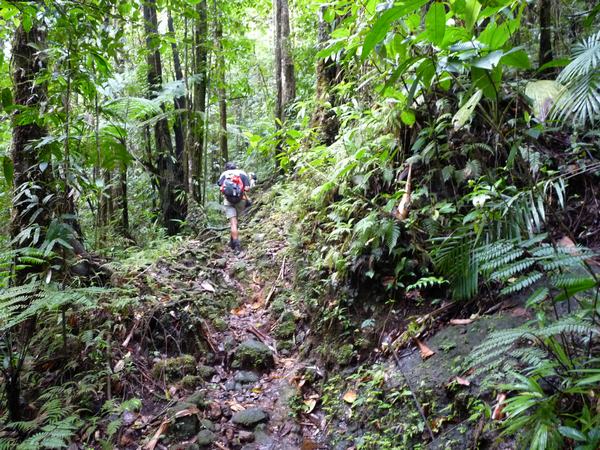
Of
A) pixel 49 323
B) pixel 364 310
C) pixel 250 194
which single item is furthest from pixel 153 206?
pixel 364 310

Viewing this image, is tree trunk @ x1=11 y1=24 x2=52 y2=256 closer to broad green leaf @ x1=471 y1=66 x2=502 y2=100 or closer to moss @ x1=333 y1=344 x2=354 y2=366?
moss @ x1=333 y1=344 x2=354 y2=366

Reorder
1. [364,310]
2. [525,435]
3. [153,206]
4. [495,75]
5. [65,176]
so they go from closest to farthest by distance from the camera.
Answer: [495,75], [525,435], [65,176], [364,310], [153,206]

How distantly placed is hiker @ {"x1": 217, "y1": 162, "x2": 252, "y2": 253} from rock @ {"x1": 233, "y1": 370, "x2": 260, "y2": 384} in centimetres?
352

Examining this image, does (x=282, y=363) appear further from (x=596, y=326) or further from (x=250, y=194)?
(x=250, y=194)

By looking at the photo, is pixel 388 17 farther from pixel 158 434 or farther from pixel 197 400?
pixel 197 400

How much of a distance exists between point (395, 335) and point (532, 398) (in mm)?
1749

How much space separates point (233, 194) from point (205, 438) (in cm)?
533

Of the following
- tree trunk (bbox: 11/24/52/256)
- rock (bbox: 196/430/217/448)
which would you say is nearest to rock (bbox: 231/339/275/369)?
rock (bbox: 196/430/217/448)

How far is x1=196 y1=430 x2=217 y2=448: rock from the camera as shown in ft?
11.3

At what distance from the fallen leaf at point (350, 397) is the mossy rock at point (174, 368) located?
5.65 feet

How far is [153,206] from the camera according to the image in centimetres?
968

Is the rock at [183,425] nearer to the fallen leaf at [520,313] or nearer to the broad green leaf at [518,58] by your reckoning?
the fallen leaf at [520,313]

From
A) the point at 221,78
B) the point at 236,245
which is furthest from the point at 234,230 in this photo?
the point at 221,78

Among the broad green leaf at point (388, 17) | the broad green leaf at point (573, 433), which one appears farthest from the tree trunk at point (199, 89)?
the broad green leaf at point (573, 433)
